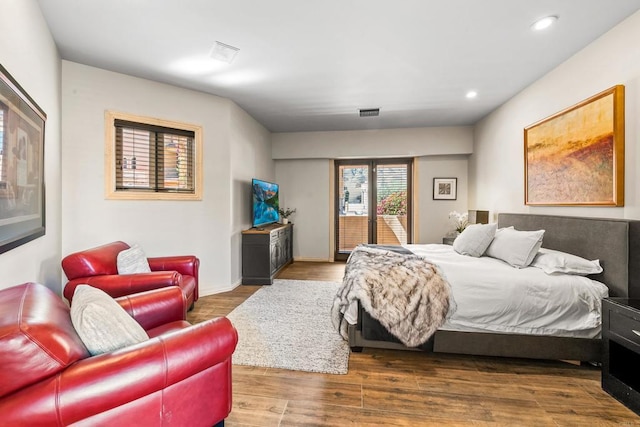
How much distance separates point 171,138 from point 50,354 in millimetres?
3295

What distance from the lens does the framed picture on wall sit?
18.8ft

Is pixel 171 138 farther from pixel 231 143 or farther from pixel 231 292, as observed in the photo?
pixel 231 292

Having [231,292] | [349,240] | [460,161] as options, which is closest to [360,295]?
[231,292]

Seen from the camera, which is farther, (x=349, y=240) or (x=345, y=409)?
(x=349, y=240)

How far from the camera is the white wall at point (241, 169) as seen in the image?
14.0ft

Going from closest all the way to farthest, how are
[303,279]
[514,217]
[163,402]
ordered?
[163,402] < [514,217] < [303,279]

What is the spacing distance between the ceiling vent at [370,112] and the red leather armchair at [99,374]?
160 inches

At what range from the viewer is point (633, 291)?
2127 mm

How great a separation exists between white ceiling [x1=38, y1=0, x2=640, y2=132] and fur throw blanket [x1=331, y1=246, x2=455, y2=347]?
6.89 ft

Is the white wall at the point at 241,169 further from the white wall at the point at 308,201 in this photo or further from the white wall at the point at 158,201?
the white wall at the point at 308,201

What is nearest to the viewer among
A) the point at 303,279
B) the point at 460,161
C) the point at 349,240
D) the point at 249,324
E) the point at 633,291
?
the point at 633,291

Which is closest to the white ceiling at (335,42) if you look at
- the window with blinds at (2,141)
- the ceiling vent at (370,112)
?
the ceiling vent at (370,112)

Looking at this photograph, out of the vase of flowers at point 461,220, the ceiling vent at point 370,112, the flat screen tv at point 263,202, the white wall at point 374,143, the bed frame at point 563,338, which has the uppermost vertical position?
the ceiling vent at point 370,112

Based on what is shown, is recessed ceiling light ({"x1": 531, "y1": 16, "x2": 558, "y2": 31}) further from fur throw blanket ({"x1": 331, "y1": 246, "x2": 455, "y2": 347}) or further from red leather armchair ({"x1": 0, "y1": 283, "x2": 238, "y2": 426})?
red leather armchair ({"x1": 0, "y1": 283, "x2": 238, "y2": 426})
